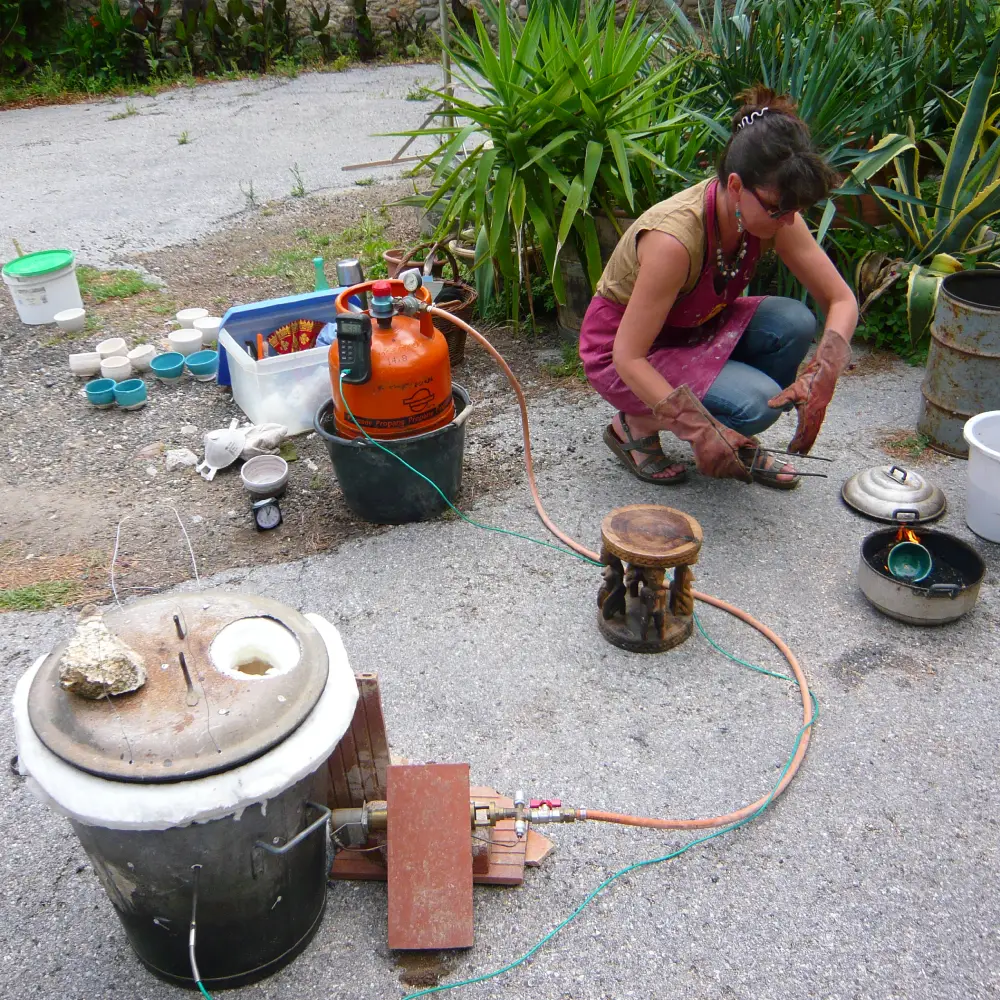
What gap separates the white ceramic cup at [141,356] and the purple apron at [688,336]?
2089mm

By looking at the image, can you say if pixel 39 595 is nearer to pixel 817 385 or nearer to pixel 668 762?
pixel 668 762

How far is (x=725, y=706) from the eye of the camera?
89.5 inches

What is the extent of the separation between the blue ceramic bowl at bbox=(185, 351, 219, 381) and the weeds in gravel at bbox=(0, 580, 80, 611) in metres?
1.39

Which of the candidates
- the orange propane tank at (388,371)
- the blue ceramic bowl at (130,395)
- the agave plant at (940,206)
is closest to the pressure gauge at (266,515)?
the orange propane tank at (388,371)

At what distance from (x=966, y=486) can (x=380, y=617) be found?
6.68ft

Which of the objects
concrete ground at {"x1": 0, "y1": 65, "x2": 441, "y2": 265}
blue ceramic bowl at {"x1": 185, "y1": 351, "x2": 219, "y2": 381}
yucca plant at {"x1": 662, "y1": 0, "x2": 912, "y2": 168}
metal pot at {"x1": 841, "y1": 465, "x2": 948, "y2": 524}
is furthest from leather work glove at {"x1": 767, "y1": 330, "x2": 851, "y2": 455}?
concrete ground at {"x1": 0, "y1": 65, "x2": 441, "y2": 265}

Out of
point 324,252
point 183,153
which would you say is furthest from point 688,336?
point 183,153

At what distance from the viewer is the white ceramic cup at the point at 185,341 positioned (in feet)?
13.3

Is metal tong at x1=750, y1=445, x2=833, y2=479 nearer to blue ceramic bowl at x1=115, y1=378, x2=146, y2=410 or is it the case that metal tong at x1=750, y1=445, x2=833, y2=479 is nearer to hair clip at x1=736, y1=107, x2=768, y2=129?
hair clip at x1=736, y1=107, x2=768, y2=129

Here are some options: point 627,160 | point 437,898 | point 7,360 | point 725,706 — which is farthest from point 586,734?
point 7,360

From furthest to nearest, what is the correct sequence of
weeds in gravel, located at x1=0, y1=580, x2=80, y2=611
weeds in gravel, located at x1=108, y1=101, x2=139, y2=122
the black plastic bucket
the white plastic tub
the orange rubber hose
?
weeds in gravel, located at x1=108, y1=101, x2=139, y2=122
the white plastic tub
the black plastic bucket
weeds in gravel, located at x1=0, y1=580, x2=80, y2=611
the orange rubber hose

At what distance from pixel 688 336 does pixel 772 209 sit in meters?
0.66

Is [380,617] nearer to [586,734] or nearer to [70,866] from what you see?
[586,734]

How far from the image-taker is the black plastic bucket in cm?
282
